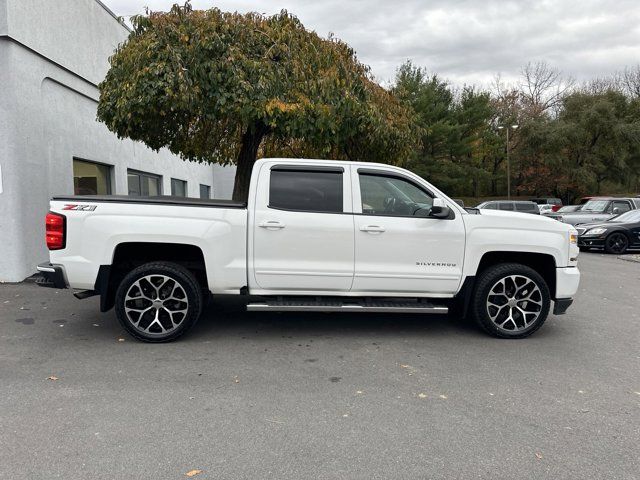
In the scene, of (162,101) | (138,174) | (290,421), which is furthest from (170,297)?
(138,174)

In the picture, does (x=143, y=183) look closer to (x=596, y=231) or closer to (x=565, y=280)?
(x=565, y=280)

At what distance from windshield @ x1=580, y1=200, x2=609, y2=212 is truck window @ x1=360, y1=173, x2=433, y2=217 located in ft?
51.9

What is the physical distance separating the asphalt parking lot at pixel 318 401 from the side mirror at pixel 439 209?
138 cm

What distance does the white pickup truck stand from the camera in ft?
15.4

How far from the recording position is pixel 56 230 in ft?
15.2

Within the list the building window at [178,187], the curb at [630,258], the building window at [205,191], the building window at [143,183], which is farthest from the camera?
the building window at [205,191]

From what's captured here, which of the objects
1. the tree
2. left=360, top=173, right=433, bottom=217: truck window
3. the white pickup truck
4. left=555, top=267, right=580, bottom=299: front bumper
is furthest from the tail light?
left=555, top=267, right=580, bottom=299: front bumper

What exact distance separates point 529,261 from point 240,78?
4830 mm

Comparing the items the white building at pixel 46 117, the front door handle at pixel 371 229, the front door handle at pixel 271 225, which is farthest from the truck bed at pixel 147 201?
the white building at pixel 46 117

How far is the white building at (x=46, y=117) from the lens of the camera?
746 centimetres

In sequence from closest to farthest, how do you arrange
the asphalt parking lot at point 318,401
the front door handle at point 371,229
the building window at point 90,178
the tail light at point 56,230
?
the asphalt parking lot at point 318,401 < the tail light at point 56,230 < the front door handle at point 371,229 < the building window at point 90,178

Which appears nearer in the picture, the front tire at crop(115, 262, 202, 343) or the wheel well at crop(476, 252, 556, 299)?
the front tire at crop(115, 262, 202, 343)

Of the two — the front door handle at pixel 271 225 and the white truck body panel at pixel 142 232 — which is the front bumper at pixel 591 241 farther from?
the white truck body panel at pixel 142 232

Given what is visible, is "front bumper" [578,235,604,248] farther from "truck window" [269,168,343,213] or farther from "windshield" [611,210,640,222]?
"truck window" [269,168,343,213]
